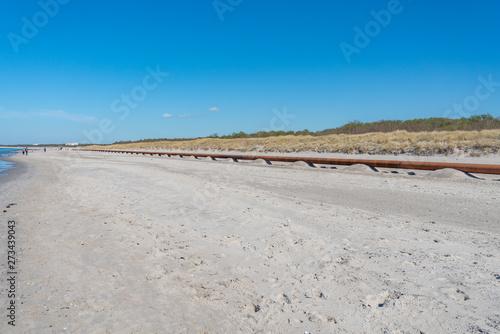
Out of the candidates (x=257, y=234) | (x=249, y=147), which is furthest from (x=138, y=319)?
(x=249, y=147)

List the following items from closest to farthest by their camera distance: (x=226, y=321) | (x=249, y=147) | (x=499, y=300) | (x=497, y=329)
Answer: (x=497, y=329), (x=226, y=321), (x=499, y=300), (x=249, y=147)

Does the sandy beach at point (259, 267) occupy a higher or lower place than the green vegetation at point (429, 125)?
lower

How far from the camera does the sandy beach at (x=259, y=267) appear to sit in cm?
198

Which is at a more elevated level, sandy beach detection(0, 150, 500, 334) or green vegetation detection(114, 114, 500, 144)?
green vegetation detection(114, 114, 500, 144)

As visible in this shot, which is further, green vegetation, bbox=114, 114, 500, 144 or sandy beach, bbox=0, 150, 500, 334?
green vegetation, bbox=114, 114, 500, 144

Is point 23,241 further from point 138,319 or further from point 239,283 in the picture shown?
point 239,283

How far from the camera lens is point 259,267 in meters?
2.78

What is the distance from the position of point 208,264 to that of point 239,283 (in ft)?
1.63

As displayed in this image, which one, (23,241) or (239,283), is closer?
(239,283)

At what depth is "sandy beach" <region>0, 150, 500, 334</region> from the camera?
1979 millimetres

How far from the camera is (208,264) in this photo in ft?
9.41

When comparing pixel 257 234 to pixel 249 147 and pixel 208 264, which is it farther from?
pixel 249 147

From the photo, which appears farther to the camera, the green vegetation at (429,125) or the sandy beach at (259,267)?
the green vegetation at (429,125)

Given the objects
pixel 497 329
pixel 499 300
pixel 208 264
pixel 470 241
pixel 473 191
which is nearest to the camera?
pixel 497 329
